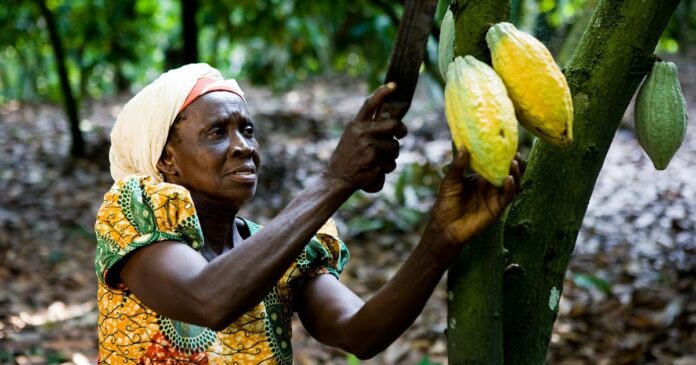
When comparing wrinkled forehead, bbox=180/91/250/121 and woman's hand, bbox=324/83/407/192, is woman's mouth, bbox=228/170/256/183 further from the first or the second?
woman's hand, bbox=324/83/407/192

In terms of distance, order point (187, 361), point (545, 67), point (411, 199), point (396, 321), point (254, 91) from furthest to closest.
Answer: point (254, 91) < point (411, 199) < point (187, 361) < point (396, 321) < point (545, 67)

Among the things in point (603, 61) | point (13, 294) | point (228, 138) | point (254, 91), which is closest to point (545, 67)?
point (603, 61)

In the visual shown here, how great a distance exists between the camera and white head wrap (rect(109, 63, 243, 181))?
1596 mm

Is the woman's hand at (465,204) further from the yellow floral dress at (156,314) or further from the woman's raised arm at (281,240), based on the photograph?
the yellow floral dress at (156,314)

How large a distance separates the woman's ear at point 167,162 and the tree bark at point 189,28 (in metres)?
3.96

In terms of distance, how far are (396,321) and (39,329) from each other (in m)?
2.61

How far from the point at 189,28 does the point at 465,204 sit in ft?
15.0

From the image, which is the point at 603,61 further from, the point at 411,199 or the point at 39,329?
the point at 411,199

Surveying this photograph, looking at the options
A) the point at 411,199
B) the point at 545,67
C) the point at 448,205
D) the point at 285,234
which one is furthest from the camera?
the point at 411,199

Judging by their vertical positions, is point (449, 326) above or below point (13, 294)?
above

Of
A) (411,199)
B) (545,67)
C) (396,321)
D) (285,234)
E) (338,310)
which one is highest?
(545,67)

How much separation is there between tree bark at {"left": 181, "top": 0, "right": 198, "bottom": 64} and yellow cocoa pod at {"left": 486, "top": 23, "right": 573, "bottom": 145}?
460 centimetres

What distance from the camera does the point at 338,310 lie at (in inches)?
64.1

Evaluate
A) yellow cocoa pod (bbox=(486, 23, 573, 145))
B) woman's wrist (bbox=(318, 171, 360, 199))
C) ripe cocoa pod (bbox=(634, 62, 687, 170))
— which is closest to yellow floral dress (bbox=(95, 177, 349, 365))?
woman's wrist (bbox=(318, 171, 360, 199))
